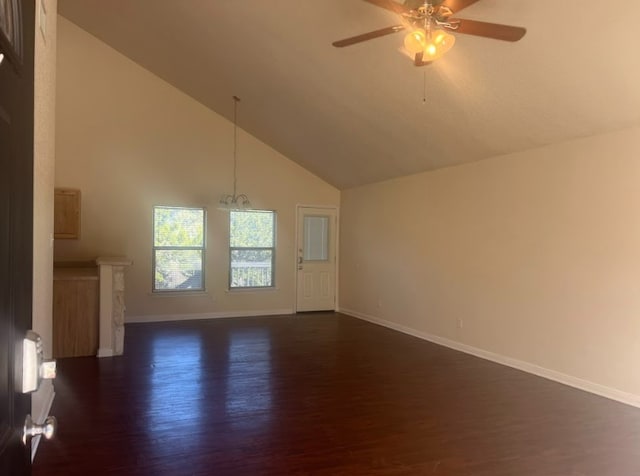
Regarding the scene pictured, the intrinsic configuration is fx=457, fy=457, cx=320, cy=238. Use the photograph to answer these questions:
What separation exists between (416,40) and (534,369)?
3.66 metres

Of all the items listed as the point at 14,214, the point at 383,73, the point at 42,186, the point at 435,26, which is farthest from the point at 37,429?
the point at 383,73

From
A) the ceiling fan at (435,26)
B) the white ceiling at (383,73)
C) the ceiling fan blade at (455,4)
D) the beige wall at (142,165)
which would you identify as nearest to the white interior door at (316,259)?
the beige wall at (142,165)

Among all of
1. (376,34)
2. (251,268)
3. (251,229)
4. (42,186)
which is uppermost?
(376,34)

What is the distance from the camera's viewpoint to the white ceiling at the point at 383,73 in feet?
10.9

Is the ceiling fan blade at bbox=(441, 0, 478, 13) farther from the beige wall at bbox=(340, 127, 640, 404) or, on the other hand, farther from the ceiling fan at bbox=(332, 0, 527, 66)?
the beige wall at bbox=(340, 127, 640, 404)

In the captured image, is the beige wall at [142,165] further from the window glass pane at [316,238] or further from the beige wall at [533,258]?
the beige wall at [533,258]

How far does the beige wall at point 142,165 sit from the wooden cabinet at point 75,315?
6.57 ft

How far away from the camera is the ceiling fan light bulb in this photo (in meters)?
2.79

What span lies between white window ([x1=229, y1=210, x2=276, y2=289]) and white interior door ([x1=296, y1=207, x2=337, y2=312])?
55 centimetres

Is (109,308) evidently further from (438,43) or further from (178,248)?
(438,43)

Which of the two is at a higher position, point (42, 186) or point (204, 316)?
point (42, 186)

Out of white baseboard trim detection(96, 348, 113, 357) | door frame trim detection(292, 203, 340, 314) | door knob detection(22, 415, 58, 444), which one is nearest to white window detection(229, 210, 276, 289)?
door frame trim detection(292, 203, 340, 314)

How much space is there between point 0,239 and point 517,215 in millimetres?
5089

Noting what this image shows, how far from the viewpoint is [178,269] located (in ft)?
25.0
